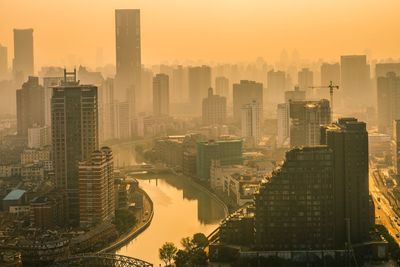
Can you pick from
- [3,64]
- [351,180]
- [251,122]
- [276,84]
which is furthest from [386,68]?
[351,180]

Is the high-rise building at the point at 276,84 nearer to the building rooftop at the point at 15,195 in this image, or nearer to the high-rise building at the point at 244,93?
the high-rise building at the point at 244,93

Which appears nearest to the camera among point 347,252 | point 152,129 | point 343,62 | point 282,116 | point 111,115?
point 347,252

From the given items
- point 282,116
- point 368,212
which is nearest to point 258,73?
point 282,116

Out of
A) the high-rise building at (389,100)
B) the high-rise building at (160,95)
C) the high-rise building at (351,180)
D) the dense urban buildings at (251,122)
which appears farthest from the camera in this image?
the high-rise building at (160,95)

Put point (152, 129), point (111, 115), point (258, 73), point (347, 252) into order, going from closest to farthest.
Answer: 1. point (347, 252)
2. point (111, 115)
3. point (152, 129)
4. point (258, 73)

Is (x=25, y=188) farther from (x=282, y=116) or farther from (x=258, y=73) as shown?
(x=258, y=73)

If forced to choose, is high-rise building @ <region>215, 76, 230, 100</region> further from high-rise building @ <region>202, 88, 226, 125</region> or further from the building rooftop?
the building rooftop

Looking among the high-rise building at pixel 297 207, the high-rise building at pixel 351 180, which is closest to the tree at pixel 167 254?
the high-rise building at pixel 297 207
